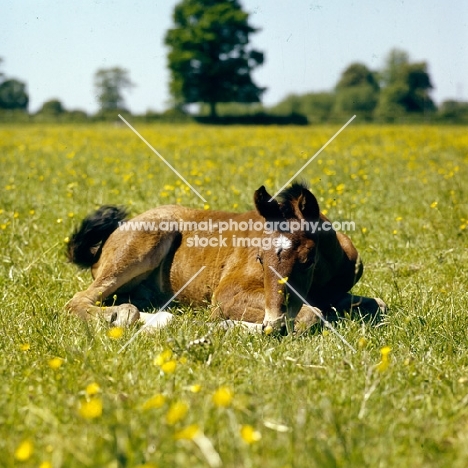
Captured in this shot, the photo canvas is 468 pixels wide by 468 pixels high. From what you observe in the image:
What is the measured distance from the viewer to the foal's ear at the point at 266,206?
480 cm

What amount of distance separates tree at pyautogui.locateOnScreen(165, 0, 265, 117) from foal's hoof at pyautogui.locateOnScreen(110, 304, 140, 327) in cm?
3726

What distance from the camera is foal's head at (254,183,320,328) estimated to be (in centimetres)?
450

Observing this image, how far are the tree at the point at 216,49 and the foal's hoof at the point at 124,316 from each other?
122 feet

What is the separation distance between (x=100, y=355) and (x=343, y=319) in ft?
5.98

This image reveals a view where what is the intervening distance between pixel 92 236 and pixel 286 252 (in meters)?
2.33

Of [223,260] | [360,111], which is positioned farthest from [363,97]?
[223,260]

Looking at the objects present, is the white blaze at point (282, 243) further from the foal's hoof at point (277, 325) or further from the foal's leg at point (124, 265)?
the foal's leg at point (124, 265)

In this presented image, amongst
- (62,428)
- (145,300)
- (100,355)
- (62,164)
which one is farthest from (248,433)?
(62,164)

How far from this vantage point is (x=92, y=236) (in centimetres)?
615

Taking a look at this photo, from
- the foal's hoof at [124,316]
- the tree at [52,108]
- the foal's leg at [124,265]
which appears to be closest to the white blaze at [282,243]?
the foal's hoof at [124,316]

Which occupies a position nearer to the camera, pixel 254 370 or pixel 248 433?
pixel 248 433

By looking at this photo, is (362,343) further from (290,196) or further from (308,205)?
(290,196)

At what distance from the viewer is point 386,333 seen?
4332mm

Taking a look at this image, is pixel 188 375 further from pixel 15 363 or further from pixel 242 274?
pixel 242 274
